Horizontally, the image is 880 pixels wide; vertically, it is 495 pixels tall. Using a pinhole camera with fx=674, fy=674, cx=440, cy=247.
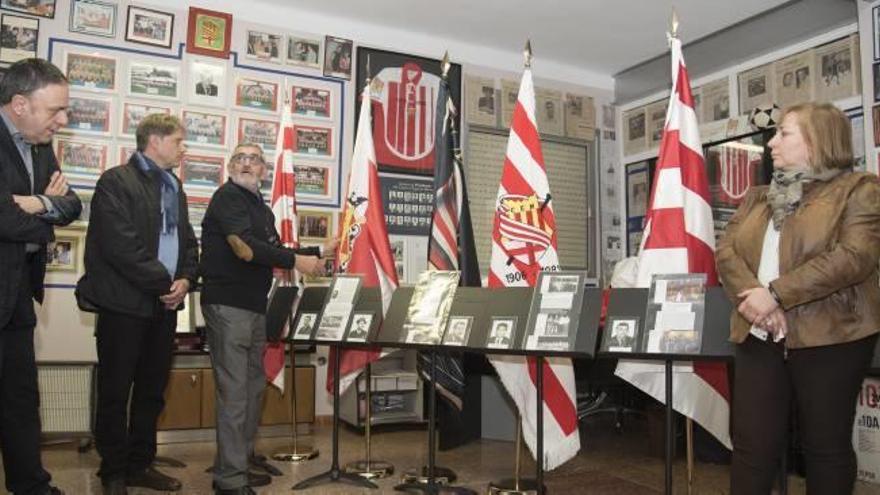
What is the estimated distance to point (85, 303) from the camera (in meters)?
2.94

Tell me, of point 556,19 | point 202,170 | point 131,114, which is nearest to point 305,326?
point 202,170

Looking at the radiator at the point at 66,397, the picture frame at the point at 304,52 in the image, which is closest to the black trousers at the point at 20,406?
the radiator at the point at 66,397

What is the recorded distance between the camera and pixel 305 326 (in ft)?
10.9

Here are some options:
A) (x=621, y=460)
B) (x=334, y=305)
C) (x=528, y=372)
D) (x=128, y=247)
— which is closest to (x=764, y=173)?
(x=621, y=460)

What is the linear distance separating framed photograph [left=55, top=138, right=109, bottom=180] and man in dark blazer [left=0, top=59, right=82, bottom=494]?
242 cm

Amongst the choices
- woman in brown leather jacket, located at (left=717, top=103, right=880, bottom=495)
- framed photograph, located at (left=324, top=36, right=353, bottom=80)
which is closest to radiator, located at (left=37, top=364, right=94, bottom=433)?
framed photograph, located at (left=324, top=36, right=353, bottom=80)

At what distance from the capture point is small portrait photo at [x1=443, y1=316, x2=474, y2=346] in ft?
8.66

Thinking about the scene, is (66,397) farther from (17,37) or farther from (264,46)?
(264,46)

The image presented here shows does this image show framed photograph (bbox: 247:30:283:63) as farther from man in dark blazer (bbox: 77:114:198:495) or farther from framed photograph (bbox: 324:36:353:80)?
man in dark blazer (bbox: 77:114:198:495)

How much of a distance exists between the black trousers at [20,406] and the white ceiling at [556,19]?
353 cm

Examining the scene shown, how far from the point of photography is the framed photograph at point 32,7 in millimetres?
4395

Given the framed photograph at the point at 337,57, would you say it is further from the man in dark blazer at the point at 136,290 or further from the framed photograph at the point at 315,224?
the man in dark blazer at the point at 136,290

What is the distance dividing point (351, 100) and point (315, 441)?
2.66 meters

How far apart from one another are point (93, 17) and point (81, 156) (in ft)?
3.19
